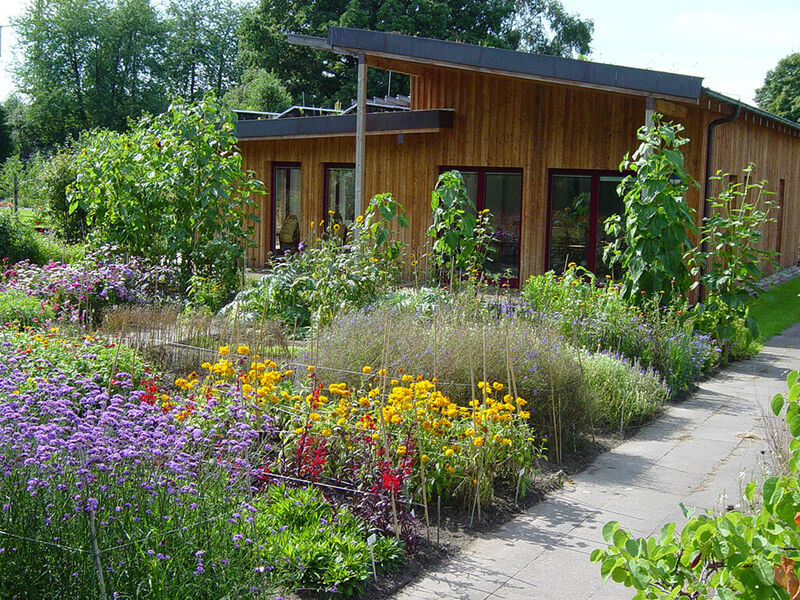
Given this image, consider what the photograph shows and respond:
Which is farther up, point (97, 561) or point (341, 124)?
point (341, 124)

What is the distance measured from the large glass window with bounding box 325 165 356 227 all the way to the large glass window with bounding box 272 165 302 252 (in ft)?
2.81

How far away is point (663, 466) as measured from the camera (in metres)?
6.15

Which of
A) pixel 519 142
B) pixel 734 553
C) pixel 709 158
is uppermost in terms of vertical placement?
pixel 519 142

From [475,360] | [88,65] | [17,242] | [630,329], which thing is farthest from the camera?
[88,65]

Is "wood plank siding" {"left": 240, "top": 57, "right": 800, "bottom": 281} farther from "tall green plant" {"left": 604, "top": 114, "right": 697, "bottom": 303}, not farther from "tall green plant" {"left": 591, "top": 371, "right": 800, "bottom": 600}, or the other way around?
"tall green plant" {"left": 591, "top": 371, "right": 800, "bottom": 600}

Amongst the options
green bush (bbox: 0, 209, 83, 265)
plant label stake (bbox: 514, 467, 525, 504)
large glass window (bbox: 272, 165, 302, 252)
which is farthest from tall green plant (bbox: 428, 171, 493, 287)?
green bush (bbox: 0, 209, 83, 265)

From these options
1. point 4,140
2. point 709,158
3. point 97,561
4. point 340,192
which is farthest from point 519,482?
point 4,140

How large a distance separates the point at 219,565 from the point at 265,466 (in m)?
1.63

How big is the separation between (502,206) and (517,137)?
1201mm

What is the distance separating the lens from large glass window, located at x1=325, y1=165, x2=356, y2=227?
1703 cm

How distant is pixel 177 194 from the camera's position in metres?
11.4

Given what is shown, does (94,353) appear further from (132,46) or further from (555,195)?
(132,46)

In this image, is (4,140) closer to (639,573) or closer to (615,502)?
(615,502)

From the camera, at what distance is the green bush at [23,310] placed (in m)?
8.84
